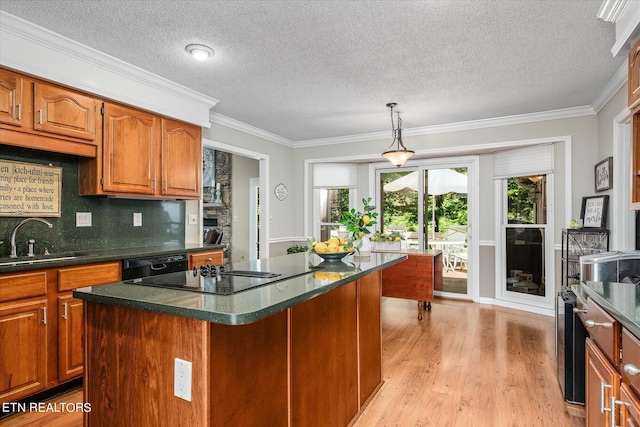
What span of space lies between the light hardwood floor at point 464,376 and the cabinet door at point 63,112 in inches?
→ 74.8

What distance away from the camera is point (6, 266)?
2129mm

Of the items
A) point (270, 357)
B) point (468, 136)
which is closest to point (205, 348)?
point (270, 357)

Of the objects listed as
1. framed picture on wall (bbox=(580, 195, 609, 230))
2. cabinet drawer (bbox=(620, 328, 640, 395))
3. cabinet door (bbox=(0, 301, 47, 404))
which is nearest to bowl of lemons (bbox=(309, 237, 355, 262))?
cabinet drawer (bbox=(620, 328, 640, 395))

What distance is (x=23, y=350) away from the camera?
7.27 feet

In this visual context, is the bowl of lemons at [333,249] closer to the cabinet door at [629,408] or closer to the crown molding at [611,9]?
the cabinet door at [629,408]

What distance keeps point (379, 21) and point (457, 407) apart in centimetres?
255

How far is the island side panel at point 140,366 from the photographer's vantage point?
118 centimetres

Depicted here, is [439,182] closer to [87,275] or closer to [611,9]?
[611,9]

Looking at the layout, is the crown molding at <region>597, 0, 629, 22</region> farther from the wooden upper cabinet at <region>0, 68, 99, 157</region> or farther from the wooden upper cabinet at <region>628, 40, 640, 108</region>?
the wooden upper cabinet at <region>0, 68, 99, 157</region>

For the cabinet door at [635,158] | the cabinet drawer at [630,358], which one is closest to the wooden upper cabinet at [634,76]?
the cabinet door at [635,158]

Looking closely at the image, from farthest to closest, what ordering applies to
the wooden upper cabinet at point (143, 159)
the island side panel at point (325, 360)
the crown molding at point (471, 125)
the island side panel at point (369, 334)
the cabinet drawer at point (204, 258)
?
1. the crown molding at point (471, 125)
2. the cabinet drawer at point (204, 258)
3. the wooden upper cabinet at point (143, 159)
4. the island side panel at point (369, 334)
5. the island side panel at point (325, 360)

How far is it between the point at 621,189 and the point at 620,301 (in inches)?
103

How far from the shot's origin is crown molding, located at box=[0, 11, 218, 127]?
235 centimetres

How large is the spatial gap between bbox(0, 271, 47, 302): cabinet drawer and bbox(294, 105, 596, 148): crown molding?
4.23 meters
